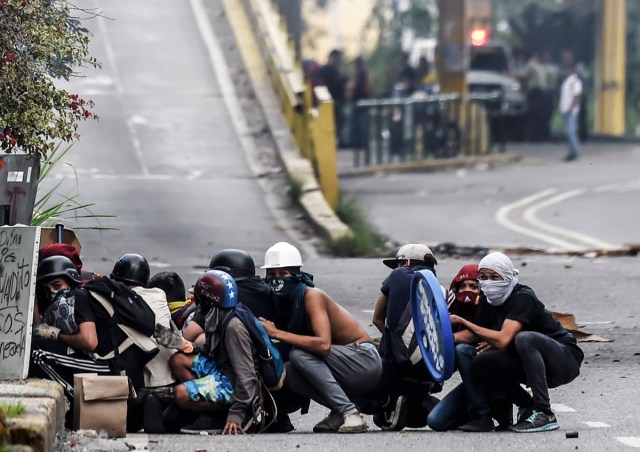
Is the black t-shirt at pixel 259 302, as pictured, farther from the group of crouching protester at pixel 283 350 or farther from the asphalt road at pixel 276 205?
the asphalt road at pixel 276 205

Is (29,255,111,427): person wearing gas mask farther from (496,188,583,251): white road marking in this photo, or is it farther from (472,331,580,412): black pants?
(496,188,583,251): white road marking

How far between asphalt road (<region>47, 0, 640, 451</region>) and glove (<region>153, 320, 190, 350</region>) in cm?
57

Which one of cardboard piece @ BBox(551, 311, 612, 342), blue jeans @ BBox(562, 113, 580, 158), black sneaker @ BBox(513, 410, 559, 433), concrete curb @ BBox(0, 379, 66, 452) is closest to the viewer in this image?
concrete curb @ BBox(0, 379, 66, 452)

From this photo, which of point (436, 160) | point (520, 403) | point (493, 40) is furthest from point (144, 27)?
point (520, 403)

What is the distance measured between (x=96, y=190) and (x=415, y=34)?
29721 mm

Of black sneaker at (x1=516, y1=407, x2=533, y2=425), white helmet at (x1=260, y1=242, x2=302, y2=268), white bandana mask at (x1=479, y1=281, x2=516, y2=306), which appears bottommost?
black sneaker at (x1=516, y1=407, x2=533, y2=425)

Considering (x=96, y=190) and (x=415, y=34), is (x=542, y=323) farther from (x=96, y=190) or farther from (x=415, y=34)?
(x=415, y=34)

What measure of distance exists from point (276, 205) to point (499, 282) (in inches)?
464

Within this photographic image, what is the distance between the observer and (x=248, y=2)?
2853cm

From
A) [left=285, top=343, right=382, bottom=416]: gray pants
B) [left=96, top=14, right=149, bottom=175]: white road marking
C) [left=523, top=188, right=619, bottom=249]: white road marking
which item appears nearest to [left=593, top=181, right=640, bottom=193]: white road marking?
[left=523, top=188, right=619, bottom=249]: white road marking

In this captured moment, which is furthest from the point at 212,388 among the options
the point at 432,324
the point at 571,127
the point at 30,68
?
the point at 571,127

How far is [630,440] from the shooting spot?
8.79 m

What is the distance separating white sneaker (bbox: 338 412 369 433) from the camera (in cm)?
927

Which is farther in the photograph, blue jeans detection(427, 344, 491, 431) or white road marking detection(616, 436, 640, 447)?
blue jeans detection(427, 344, 491, 431)
